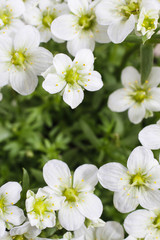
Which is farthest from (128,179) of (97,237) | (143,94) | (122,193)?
(143,94)

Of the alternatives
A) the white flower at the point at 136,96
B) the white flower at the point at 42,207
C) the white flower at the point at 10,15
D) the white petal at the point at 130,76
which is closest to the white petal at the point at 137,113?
the white flower at the point at 136,96

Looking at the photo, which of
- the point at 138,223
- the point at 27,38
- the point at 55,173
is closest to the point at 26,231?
the point at 55,173

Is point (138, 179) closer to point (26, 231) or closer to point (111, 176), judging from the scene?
point (111, 176)

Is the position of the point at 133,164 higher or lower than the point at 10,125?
higher

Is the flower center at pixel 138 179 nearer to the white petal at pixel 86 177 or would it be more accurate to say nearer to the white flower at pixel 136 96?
the white petal at pixel 86 177

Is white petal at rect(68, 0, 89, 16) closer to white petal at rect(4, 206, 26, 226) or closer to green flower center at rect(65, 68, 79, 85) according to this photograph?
green flower center at rect(65, 68, 79, 85)

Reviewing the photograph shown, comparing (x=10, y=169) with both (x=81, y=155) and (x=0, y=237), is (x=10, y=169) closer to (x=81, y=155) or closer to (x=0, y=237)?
(x=81, y=155)

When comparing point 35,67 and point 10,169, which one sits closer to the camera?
point 35,67
